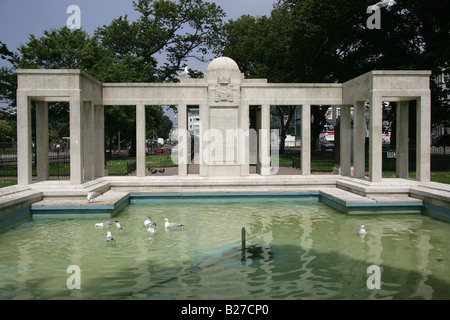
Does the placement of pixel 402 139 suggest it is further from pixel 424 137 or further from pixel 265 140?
pixel 265 140

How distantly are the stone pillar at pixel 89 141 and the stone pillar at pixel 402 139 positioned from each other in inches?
610

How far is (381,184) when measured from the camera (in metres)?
17.2

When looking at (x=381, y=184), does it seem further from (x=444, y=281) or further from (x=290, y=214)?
(x=444, y=281)

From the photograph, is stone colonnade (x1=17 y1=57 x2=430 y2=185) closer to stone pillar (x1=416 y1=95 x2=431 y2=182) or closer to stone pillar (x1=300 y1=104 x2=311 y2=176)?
stone pillar (x1=300 y1=104 x2=311 y2=176)

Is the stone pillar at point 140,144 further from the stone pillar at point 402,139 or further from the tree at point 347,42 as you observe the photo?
the tree at point 347,42

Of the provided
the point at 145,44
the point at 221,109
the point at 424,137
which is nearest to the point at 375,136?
the point at 424,137

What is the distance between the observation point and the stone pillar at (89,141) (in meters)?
19.3

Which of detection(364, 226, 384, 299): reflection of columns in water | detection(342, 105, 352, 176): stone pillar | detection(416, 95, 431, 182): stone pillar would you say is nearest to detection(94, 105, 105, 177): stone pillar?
detection(342, 105, 352, 176): stone pillar

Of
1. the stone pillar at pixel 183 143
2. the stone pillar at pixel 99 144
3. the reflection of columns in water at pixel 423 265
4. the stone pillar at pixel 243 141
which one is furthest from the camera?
the stone pillar at pixel 99 144

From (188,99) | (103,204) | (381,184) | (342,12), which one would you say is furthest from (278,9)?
(103,204)

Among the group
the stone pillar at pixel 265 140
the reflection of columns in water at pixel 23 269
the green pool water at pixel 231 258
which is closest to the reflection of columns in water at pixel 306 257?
the green pool water at pixel 231 258

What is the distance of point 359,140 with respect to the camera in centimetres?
2011

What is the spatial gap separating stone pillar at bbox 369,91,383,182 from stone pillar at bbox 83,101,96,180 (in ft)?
43.4

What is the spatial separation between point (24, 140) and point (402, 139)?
17983mm
